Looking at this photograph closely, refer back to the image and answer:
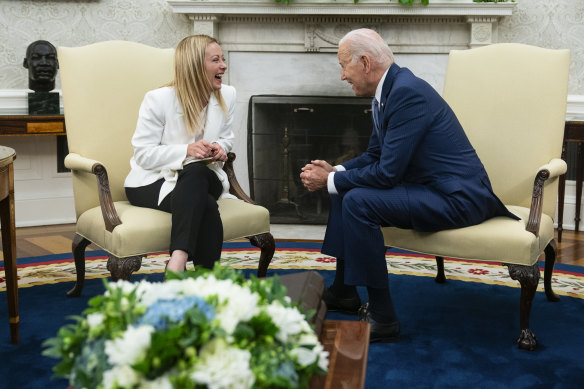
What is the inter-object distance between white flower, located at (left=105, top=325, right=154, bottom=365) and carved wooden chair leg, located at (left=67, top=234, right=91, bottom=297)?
2046 millimetres

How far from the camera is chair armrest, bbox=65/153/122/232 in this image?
2510 mm

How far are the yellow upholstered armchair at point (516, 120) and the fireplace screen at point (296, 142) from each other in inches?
64.9

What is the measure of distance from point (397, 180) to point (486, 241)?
0.38 metres

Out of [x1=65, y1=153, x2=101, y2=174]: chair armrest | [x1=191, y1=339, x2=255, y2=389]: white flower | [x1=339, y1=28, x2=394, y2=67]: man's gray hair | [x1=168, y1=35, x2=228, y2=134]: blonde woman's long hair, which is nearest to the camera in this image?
[x1=191, y1=339, x2=255, y2=389]: white flower

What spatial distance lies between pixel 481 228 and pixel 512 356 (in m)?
0.45

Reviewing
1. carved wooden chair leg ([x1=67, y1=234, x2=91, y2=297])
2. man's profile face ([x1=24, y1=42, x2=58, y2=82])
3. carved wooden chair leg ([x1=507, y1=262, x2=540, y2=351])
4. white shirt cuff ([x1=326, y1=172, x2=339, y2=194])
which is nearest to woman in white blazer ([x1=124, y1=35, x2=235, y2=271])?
carved wooden chair leg ([x1=67, y1=234, x2=91, y2=297])

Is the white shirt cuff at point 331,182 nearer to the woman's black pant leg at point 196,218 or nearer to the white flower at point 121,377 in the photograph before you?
the woman's black pant leg at point 196,218

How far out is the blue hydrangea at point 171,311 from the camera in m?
0.95

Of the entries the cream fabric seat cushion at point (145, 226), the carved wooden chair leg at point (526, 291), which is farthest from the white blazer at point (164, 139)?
the carved wooden chair leg at point (526, 291)

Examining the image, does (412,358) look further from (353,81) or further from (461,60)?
(461,60)

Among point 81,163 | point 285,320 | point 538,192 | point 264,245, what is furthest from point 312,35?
point 285,320

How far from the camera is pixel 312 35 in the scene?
4.63 m

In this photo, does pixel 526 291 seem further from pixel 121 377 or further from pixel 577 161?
pixel 577 161

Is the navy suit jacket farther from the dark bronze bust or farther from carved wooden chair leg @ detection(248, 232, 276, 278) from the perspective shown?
the dark bronze bust
